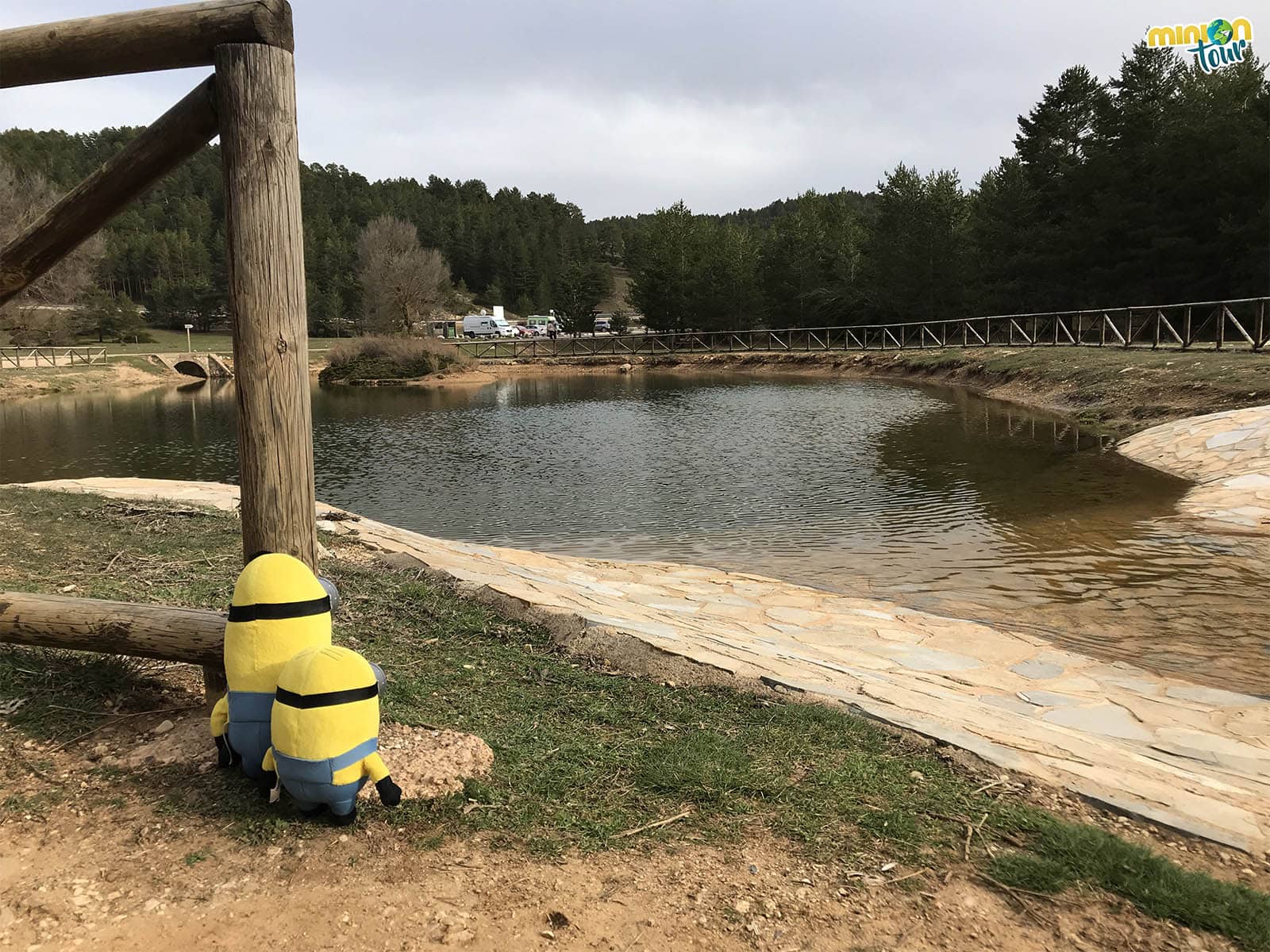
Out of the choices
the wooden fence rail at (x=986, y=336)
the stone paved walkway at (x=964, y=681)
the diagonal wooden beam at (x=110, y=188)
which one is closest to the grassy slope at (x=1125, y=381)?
the wooden fence rail at (x=986, y=336)

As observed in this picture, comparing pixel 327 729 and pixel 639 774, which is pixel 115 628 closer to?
pixel 327 729

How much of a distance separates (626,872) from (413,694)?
1693mm

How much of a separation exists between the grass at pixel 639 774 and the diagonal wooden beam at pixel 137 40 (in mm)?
2616

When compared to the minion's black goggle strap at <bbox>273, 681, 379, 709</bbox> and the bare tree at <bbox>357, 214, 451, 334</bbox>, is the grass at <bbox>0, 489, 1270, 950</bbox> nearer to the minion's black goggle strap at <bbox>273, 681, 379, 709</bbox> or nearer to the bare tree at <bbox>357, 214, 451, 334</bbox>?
the minion's black goggle strap at <bbox>273, 681, 379, 709</bbox>

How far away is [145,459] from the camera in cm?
1941

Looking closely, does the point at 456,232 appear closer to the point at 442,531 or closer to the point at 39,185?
the point at 39,185

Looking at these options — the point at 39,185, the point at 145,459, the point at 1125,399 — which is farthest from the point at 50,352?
the point at 1125,399

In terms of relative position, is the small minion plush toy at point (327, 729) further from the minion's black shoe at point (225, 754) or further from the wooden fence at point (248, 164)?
the wooden fence at point (248, 164)

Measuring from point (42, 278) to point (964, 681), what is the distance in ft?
87.0

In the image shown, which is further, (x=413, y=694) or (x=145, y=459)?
(x=145, y=459)

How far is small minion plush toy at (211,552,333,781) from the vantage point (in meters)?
3.04

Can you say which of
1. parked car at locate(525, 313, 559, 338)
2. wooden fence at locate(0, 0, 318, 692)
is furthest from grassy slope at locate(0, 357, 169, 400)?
wooden fence at locate(0, 0, 318, 692)

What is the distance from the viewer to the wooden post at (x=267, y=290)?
10.4 feet

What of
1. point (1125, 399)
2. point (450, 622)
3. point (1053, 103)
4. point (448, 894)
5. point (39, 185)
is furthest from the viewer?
point (1053, 103)
